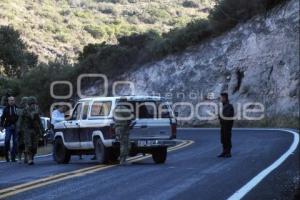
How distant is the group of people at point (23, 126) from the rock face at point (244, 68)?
22601 millimetres

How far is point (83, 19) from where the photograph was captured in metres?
91.3

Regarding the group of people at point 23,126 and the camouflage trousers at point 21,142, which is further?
the camouflage trousers at point 21,142

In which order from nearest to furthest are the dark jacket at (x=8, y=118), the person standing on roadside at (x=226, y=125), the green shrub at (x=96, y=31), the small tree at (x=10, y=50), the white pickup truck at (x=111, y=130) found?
the white pickup truck at (x=111, y=130)
the person standing on roadside at (x=226, y=125)
the dark jacket at (x=8, y=118)
the small tree at (x=10, y=50)
the green shrub at (x=96, y=31)

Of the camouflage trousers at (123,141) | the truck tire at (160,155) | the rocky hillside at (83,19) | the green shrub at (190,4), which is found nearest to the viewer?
the camouflage trousers at (123,141)

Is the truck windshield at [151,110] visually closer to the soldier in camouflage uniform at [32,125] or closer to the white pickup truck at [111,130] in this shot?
the white pickup truck at [111,130]

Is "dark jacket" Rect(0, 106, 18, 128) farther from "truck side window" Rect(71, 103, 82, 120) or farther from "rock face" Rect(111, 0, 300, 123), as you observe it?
"rock face" Rect(111, 0, 300, 123)

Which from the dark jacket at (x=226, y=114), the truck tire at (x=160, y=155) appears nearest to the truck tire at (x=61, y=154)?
the truck tire at (x=160, y=155)

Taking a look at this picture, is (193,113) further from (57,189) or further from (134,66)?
(57,189)

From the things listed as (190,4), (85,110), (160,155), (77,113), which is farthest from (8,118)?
(190,4)

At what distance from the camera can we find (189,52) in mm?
48438

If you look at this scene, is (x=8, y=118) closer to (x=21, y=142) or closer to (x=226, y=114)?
(x=21, y=142)

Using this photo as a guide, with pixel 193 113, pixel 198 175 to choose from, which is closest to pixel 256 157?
pixel 198 175

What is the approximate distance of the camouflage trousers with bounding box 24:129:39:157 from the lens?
677 inches

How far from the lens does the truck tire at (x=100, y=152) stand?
53.7ft
